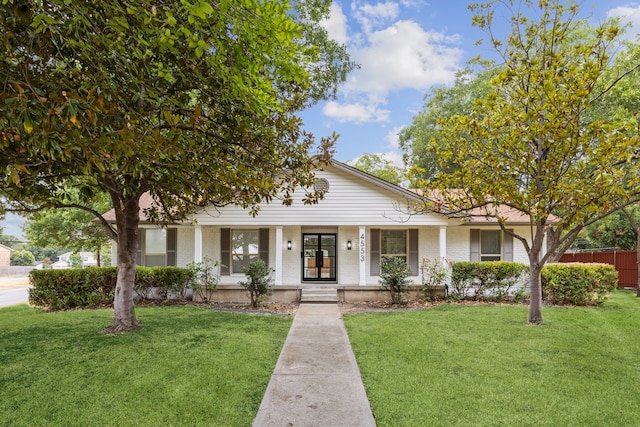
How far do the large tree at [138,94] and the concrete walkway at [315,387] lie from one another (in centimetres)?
268

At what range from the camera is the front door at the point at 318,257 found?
14.3 meters

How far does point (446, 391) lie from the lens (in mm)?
4625

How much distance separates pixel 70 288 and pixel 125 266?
492 cm

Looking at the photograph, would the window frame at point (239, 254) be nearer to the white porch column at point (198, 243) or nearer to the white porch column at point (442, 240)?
the white porch column at point (198, 243)

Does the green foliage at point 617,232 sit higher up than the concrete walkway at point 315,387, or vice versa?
the green foliage at point 617,232

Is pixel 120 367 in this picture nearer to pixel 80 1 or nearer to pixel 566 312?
pixel 80 1

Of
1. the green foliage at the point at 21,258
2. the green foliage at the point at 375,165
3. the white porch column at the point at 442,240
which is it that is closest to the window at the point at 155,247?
the white porch column at the point at 442,240

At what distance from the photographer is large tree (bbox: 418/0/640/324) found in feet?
20.0

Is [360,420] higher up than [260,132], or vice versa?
[260,132]

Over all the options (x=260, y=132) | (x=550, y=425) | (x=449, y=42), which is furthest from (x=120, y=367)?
(x=449, y=42)

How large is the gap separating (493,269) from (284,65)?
10079 millimetres

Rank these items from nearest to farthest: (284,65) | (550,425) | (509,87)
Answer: (550,425) → (284,65) → (509,87)

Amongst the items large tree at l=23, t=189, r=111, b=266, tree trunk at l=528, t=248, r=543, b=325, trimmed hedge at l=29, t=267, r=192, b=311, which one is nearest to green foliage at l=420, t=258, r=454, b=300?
tree trunk at l=528, t=248, r=543, b=325

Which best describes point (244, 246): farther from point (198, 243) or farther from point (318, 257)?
point (318, 257)
